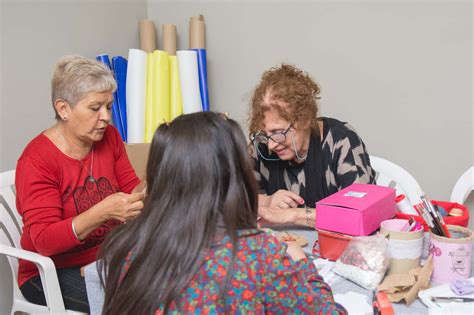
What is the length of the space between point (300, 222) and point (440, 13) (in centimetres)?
154

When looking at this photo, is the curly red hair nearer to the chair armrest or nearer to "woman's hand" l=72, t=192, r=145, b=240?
"woman's hand" l=72, t=192, r=145, b=240

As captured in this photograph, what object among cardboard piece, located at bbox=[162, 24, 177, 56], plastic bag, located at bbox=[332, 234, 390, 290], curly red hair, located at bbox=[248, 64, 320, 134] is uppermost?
cardboard piece, located at bbox=[162, 24, 177, 56]

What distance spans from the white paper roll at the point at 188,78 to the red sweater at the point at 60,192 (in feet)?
2.93

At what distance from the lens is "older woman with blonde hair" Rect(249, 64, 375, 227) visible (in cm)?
171

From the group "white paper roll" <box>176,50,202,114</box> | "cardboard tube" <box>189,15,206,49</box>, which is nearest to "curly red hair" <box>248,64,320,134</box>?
"white paper roll" <box>176,50,202,114</box>

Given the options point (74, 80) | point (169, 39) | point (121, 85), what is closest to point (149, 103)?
point (121, 85)

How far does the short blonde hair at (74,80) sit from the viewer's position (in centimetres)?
161

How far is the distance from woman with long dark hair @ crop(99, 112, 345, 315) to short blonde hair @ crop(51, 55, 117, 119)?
0.87m

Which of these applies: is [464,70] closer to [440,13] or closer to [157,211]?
[440,13]

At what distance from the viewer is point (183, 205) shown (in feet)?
2.74

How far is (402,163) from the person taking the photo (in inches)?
99.7

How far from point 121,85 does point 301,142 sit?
134cm

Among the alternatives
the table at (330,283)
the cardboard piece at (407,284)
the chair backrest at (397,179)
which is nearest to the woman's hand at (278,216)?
the table at (330,283)

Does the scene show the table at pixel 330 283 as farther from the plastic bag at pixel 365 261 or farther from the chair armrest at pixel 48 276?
the chair armrest at pixel 48 276
